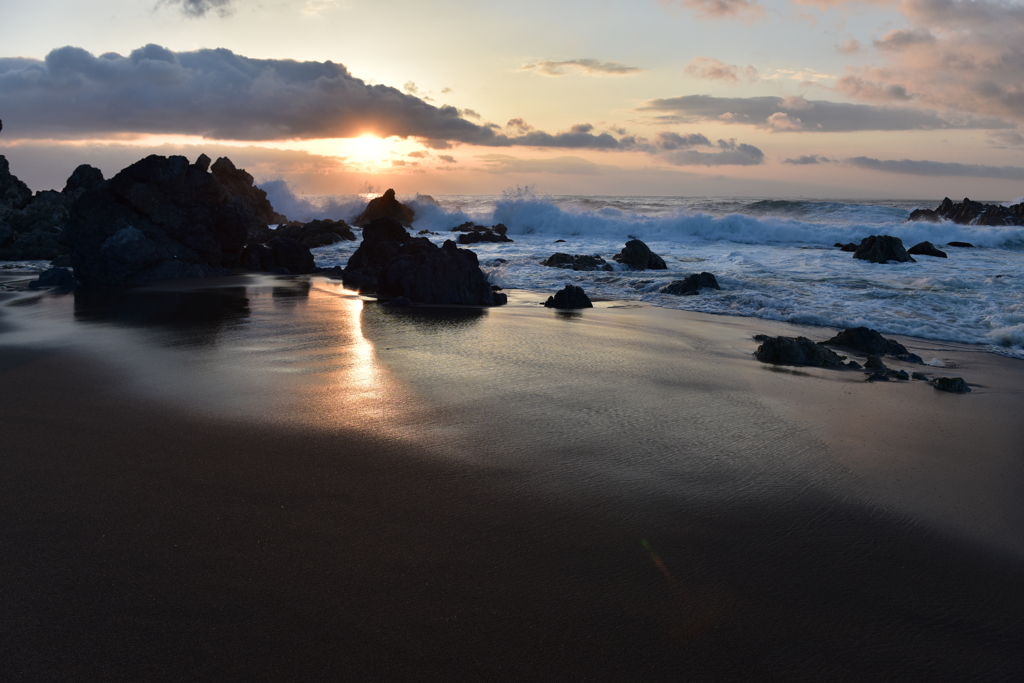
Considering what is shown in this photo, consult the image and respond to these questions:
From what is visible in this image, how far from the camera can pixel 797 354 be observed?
25.2 feet

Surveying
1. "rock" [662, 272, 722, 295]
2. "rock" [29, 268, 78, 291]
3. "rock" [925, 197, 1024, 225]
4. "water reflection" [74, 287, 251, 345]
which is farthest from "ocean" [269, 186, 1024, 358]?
"rock" [29, 268, 78, 291]

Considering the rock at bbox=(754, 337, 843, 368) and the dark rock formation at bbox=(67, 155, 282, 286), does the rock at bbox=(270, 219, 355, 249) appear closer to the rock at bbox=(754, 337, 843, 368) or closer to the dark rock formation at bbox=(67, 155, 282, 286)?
the dark rock formation at bbox=(67, 155, 282, 286)

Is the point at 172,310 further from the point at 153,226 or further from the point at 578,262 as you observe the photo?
the point at 578,262

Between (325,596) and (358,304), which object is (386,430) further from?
(358,304)

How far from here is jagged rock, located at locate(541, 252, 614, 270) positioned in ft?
66.2

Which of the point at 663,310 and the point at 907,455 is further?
the point at 663,310

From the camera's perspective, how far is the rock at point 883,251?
72.3 ft

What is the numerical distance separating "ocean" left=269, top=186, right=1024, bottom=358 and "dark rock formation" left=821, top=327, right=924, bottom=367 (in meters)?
2.00

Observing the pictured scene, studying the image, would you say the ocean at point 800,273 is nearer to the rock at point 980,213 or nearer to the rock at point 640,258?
the rock at point 640,258

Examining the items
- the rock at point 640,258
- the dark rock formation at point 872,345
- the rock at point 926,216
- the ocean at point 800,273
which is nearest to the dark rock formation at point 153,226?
the ocean at point 800,273

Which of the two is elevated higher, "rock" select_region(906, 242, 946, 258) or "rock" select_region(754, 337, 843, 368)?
"rock" select_region(906, 242, 946, 258)

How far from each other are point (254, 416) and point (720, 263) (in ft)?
64.8

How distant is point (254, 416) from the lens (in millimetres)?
4988

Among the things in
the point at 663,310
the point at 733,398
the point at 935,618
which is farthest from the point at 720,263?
the point at 935,618
